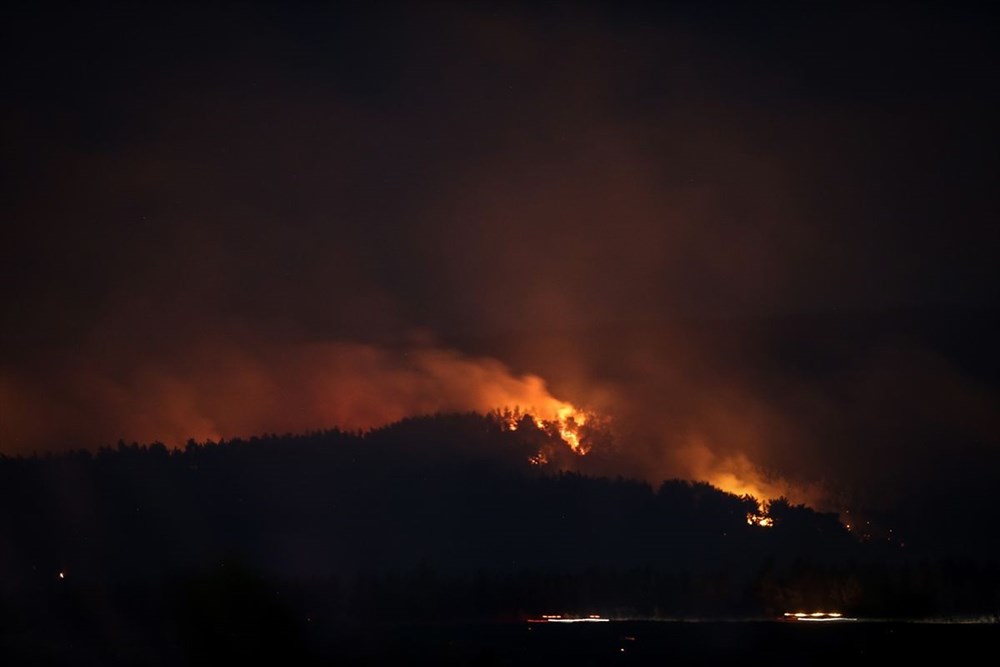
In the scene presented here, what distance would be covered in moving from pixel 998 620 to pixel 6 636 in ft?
425

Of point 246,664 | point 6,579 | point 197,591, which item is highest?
point 6,579

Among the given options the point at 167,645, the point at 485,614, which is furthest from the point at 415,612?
the point at 167,645

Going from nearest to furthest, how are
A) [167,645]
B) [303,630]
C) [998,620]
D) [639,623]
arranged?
[303,630] < [167,645] < [998,620] < [639,623]

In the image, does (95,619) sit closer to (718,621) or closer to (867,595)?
(718,621)

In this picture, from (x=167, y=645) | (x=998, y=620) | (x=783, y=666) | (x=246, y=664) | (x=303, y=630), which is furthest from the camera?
(x=998, y=620)

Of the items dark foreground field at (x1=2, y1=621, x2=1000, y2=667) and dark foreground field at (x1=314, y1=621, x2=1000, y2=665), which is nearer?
dark foreground field at (x1=2, y1=621, x2=1000, y2=667)

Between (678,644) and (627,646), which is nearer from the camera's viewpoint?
(627,646)

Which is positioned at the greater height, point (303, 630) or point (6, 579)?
point (6, 579)

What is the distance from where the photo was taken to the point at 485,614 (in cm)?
19700

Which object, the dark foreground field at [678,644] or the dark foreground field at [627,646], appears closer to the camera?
the dark foreground field at [627,646]

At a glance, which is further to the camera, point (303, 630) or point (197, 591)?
point (303, 630)

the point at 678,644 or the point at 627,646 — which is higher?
the point at 678,644

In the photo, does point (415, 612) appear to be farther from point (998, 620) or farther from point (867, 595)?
point (998, 620)

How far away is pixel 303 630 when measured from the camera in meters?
73.8
